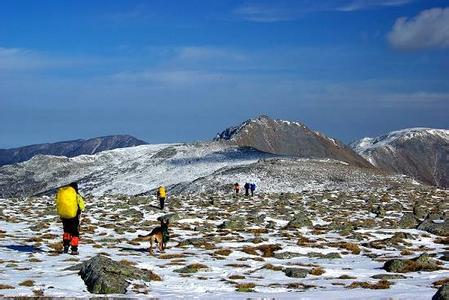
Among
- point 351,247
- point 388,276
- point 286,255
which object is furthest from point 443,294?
point 351,247

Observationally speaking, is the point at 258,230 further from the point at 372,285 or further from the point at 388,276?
the point at 372,285

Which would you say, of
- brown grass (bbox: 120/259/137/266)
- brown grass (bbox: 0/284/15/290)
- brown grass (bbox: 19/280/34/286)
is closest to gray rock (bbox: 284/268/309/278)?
brown grass (bbox: 120/259/137/266)

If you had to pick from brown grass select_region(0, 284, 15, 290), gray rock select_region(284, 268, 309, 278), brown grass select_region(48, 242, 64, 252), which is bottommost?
gray rock select_region(284, 268, 309, 278)

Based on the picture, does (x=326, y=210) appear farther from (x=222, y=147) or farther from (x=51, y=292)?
(x=222, y=147)

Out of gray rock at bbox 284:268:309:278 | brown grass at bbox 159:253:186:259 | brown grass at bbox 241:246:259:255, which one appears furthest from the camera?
brown grass at bbox 241:246:259:255

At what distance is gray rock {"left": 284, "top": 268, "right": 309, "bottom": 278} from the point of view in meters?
18.6

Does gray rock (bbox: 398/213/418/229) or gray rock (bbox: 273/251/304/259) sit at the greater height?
gray rock (bbox: 398/213/418/229)

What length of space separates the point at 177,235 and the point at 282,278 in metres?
11.6

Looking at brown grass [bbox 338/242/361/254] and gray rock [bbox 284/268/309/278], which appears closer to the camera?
gray rock [bbox 284/268/309/278]

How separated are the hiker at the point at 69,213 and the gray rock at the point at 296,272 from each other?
8.42 meters

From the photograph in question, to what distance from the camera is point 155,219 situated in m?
36.7

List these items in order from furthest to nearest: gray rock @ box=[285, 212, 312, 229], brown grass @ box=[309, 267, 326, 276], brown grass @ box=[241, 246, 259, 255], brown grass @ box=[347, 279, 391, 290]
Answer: gray rock @ box=[285, 212, 312, 229], brown grass @ box=[241, 246, 259, 255], brown grass @ box=[309, 267, 326, 276], brown grass @ box=[347, 279, 391, 290]

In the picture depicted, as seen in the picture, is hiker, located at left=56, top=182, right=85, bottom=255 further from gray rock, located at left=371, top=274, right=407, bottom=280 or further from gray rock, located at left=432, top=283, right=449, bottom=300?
gray rock, located at left=432, top=283, right=449, bottom=300

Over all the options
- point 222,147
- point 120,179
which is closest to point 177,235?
point 120,179
